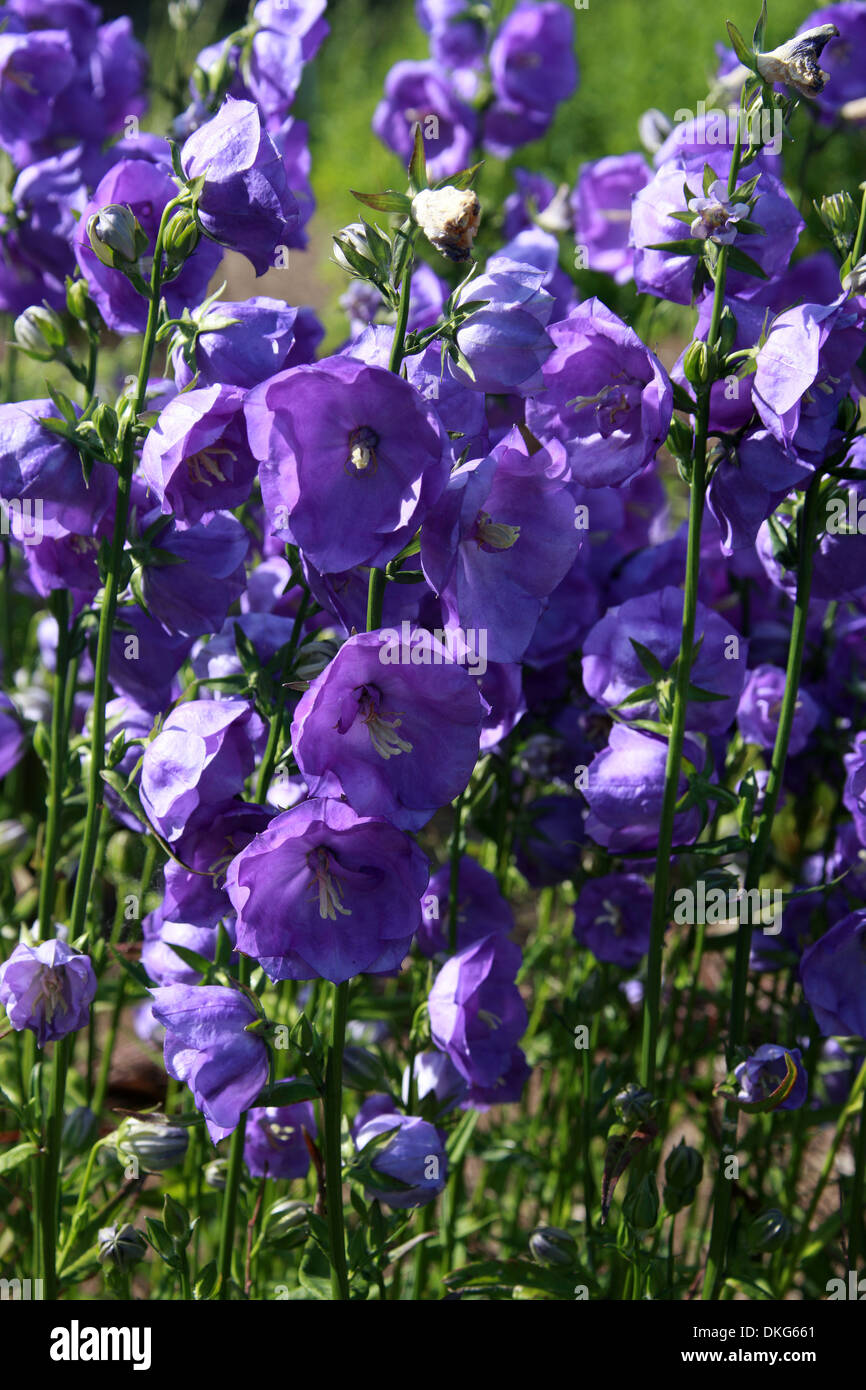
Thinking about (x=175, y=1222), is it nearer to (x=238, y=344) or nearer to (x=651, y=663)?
(x=651, y=663)

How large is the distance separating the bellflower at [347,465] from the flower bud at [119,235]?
31 cm

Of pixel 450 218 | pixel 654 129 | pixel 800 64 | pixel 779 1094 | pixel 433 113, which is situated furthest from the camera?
pixel 433 113

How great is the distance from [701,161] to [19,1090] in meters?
1.53

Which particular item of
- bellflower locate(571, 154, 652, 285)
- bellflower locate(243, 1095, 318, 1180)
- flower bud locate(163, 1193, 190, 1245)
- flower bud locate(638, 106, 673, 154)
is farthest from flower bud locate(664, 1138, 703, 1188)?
flower bud locate(638, 106, 673, 154)

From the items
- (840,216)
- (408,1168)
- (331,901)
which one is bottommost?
(408,1168)

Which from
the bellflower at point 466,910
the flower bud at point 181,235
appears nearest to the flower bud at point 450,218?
the flower bud at point 181,235

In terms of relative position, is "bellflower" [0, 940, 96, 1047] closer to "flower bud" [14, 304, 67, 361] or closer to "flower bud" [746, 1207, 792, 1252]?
"flower bud" [14, 304, 67, 361]

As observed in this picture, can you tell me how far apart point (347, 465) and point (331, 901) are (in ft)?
1.31

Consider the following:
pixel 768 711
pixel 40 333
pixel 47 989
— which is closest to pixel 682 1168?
pixel 768 711

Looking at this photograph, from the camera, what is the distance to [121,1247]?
4.64ft

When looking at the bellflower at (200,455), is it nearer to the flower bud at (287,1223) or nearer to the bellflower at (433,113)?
the flower bud at (287,1223)

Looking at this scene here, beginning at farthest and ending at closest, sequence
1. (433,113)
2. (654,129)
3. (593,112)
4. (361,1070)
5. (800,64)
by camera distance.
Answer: (593,112), (433,113), (654,129), (361,1070), (800,64)

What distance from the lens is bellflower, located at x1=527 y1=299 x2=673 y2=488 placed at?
1.34 meters

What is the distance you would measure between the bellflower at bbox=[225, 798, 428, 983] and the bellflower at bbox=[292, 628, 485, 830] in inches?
1.6
